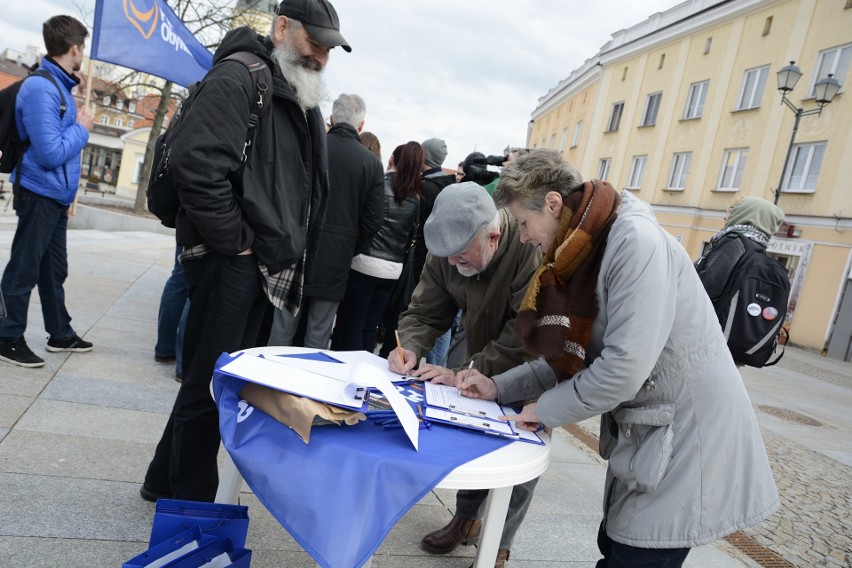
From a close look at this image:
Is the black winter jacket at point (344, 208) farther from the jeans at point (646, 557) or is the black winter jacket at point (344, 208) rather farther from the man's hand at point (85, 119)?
the jeans at point (646, 557)

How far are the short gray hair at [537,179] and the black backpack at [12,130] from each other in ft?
10.5

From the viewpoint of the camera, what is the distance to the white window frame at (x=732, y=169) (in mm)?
18016

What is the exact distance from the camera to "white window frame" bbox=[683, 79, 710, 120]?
20.4m

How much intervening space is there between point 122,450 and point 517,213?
2.31 m

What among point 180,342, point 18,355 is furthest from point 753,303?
point 18,355

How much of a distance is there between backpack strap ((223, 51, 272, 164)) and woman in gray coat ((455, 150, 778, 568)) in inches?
45.6

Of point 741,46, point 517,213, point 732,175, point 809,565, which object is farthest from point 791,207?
point 517,213

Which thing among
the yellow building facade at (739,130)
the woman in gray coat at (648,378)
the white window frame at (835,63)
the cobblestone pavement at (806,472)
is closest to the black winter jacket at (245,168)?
the woman in gray coat at (648,378)

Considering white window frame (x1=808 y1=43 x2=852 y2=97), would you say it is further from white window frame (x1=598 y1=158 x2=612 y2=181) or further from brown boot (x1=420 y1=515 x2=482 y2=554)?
brown boot (x1=420 y1=515 x2=482 y2=554)

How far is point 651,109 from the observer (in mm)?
23141

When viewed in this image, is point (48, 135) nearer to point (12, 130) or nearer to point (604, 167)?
point (12, 130)

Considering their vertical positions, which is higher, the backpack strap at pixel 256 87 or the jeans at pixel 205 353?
the backpack strap at pixel 256 87

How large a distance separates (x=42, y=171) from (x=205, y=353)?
2214 millimetres

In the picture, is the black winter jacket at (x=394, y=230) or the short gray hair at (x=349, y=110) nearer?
the short gray hair at (x=349, y=110)
